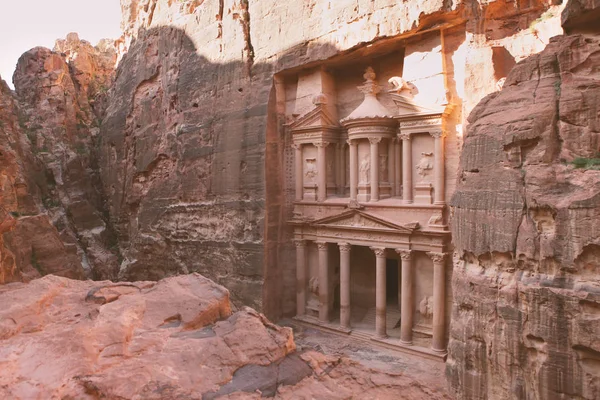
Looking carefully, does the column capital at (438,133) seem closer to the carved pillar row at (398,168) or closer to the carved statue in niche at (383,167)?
the carved pillar row at (398,168)

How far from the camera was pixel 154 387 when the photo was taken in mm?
2814

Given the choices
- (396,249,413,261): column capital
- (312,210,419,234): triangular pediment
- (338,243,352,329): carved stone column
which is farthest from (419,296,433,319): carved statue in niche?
(338,243,352,329): carved stone column

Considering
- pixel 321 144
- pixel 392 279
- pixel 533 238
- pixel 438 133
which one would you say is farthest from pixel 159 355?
pixel 392 279

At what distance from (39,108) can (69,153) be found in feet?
9.53

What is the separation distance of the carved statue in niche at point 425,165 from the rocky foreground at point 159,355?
848 cm

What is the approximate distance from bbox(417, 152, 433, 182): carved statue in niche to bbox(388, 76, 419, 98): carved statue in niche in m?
1.73

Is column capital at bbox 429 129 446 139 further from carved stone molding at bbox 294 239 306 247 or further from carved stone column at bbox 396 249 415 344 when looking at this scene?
carved stone molding at bbox 294 239 306 247

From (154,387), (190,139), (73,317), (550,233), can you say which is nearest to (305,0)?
(190,139)

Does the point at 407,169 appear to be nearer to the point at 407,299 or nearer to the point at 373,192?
the point at 373,192

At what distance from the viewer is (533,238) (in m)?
6.06

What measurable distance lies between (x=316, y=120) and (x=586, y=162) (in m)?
8.48

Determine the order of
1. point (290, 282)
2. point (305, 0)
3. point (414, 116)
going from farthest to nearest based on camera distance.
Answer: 1. point (290, 282)
2. point (305, 0)
3. point (414, 116)

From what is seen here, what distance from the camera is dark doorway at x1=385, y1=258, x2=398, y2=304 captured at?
1404cm

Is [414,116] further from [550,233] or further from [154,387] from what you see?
[154,387]
